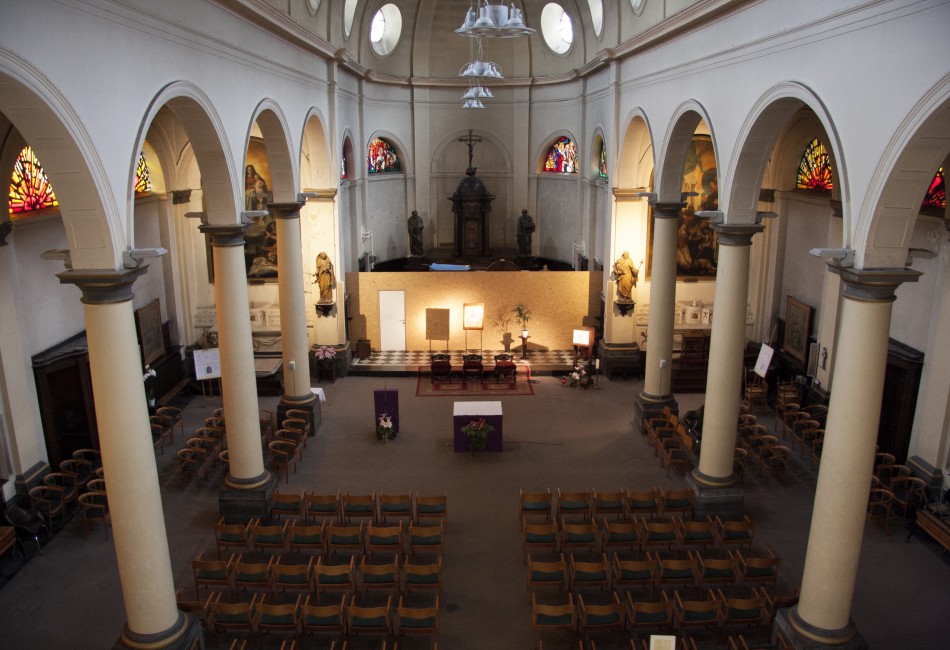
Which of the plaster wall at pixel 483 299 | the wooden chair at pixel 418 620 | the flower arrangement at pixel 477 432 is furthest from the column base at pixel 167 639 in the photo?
the plaster wall at pixel 483 299

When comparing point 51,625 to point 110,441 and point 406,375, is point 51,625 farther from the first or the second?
point 406,375

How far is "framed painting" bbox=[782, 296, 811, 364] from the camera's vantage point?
19414mm

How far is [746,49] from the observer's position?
1237 cm

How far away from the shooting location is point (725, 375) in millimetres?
13648

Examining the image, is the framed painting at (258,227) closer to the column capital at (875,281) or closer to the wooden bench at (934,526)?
the column capital at (875,281)

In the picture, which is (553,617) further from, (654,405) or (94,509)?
(94,509)

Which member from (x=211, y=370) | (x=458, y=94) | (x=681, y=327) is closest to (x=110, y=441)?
(x=211, y=370)

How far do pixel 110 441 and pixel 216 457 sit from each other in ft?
26.5

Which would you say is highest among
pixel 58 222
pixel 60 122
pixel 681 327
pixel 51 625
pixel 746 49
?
pixel 746 49

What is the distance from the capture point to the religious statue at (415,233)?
31.4 m

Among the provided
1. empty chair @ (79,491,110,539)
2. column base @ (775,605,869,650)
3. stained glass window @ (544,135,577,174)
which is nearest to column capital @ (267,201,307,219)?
empty chair @ (79,491,110,539)

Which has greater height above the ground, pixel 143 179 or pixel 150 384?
pixel 143 179

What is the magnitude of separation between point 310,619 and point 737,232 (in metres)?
9.00

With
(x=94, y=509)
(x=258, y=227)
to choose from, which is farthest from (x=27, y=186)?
(x=258, y=227)
